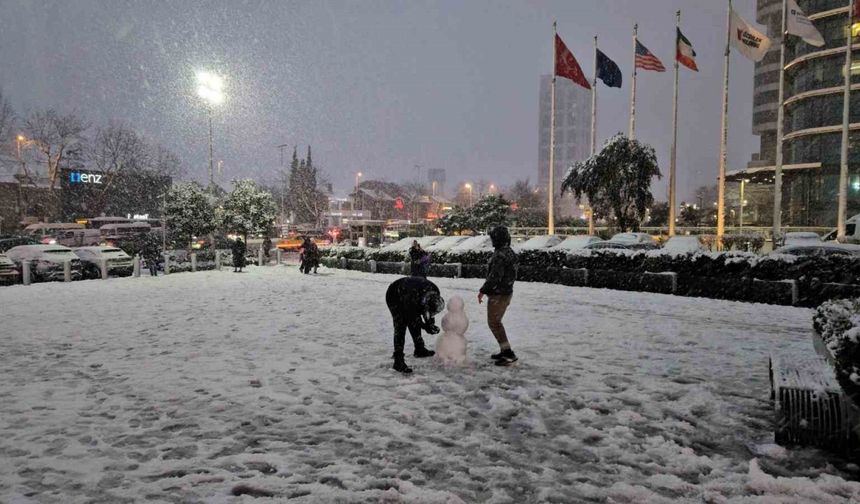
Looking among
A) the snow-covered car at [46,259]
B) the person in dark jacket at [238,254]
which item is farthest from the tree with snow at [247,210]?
the snow-covered car at [46,259]

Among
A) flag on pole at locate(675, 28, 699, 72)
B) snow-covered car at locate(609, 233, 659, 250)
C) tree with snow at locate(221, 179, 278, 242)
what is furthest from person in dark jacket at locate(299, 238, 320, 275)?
flag on pole at locate(675, 28, 699, 72)

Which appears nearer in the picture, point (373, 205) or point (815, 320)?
point (815, 320)

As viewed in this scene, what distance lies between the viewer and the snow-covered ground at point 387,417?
11.6ft

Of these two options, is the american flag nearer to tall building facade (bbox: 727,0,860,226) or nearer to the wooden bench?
tall building facade (bbox: 727,0,860,226)

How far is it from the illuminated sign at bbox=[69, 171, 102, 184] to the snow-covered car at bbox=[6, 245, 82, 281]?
38.0 meters

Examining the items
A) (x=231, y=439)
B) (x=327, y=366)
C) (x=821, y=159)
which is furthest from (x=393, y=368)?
(x=821, y=159)

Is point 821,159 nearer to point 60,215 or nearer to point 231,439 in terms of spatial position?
point 231,439

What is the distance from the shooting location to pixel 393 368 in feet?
21.7

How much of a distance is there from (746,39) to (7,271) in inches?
1180

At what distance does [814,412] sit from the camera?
4.04 meters

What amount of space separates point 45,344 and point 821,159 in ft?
163

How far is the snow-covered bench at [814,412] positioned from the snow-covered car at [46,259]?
22.8 m

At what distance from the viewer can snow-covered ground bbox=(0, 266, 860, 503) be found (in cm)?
354

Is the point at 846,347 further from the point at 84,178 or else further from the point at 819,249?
the point at 84,178
